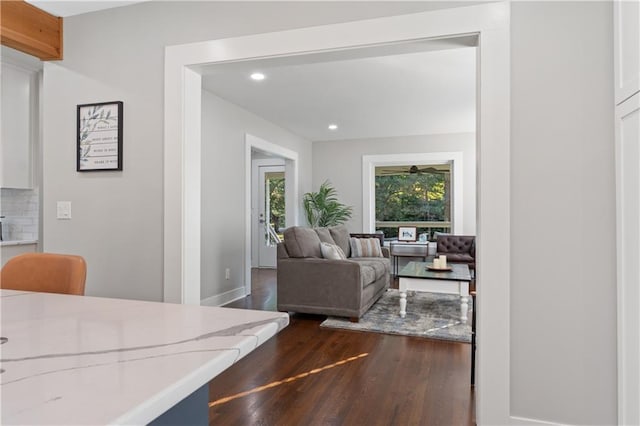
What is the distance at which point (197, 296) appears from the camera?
95.9 inches

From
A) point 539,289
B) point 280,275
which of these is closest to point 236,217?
point 280,275

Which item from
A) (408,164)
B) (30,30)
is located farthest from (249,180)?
(408,164)

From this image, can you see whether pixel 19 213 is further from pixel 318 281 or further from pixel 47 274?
pixel 318 281

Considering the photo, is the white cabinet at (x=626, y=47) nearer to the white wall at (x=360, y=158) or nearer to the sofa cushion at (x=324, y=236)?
the sofa cushion at (x=324, y=236)

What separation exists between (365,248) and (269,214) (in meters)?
2.84

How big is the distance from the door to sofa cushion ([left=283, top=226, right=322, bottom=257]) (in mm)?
3392

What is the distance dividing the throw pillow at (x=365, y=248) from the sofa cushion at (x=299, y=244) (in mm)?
1295

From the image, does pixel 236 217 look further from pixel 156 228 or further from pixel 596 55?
pixel 596 55

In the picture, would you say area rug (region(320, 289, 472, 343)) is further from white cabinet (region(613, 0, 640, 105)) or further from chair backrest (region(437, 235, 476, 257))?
white cabinet (region(613, 0, 640, 105))

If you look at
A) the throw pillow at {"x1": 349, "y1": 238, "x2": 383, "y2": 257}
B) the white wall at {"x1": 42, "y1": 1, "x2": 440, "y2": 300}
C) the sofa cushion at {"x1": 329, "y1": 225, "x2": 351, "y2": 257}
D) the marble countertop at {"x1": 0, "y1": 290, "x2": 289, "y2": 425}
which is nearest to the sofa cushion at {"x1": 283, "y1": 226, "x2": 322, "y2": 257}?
the sofa cushion at {"x1": 329, "y1": 225, "x2": 351, "y2": 257}

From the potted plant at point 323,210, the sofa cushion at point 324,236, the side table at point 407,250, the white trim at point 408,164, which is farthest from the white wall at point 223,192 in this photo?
the side table at point 407,250

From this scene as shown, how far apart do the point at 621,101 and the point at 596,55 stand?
28 centimetres

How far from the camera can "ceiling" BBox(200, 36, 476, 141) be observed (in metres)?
2.39

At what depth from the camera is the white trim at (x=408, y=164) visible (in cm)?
653
